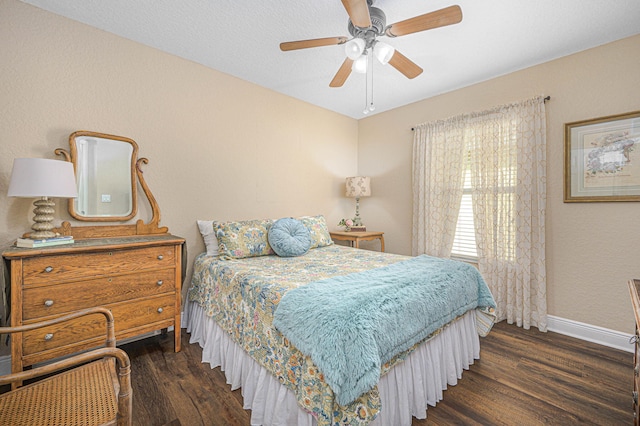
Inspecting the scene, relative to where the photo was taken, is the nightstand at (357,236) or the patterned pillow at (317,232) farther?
the nightstand at (357,236)

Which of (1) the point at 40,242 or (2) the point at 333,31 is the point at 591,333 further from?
(1) the point at 40,242

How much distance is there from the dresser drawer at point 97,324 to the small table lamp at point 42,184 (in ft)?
2.00

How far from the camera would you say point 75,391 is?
3.54 feet

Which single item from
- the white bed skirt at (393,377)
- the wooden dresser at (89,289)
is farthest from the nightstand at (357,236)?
the wooden dresser at (89,289)

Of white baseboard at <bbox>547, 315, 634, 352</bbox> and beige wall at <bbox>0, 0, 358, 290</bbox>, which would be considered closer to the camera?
beige wall at <bbox>0, 0, 358, 290</bbox>

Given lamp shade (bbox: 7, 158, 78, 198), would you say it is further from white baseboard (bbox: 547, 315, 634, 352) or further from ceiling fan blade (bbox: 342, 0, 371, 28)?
white baseboard (bbox: 547, 315, 634, 352)

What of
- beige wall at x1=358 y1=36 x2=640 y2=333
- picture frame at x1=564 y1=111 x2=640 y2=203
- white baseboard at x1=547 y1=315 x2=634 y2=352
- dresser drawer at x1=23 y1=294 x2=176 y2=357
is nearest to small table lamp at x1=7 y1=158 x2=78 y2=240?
dresser drawer at x1=23 y1=294 x2=176 y2=357

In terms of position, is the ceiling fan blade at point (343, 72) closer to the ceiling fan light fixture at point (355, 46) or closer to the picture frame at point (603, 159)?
the ceiling fan light fixture at point (355, 46)

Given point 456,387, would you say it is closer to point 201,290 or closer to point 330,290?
point 330,290

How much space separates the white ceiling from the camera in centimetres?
191

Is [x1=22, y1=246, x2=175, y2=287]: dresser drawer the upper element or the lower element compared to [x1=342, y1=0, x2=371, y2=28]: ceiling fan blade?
lower

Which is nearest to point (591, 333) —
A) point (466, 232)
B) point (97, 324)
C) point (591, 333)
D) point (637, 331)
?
point (591, 333)

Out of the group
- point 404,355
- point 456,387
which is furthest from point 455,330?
point 404,355

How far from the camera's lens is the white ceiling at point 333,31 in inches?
75.2
